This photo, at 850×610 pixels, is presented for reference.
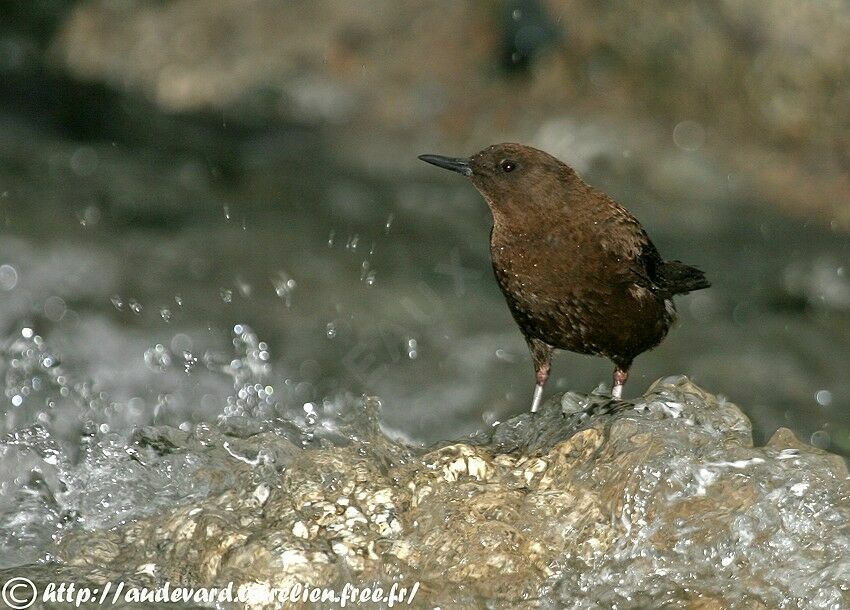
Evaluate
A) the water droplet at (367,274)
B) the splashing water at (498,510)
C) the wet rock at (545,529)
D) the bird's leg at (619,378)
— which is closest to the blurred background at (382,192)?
the water droplet at (367,274)

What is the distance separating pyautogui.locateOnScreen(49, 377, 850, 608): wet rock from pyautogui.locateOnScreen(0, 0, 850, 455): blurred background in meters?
2.05

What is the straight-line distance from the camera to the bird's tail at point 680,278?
14.4 feet

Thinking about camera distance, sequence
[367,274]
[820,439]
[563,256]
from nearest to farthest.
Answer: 1. [563,256]
2. [820,439]
3. [367,274]

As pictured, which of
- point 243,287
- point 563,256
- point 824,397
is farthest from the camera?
point 243,287

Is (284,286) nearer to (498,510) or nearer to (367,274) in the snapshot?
(367,274)

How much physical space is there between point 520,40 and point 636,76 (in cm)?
95

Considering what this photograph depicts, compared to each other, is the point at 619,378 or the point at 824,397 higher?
the point at 619,378

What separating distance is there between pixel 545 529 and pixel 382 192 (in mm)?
5184

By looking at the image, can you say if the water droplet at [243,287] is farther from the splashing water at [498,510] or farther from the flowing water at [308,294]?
the splashing water at [498,510]

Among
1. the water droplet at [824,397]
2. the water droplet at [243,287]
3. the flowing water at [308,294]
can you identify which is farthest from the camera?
the water droplet at [243,287]

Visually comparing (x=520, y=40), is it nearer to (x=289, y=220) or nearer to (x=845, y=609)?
(x=289, y=220)

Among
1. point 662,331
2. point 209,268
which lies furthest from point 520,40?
point 662,331

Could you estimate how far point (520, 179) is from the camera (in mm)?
4137

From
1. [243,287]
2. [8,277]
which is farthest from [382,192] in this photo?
[8,277]
